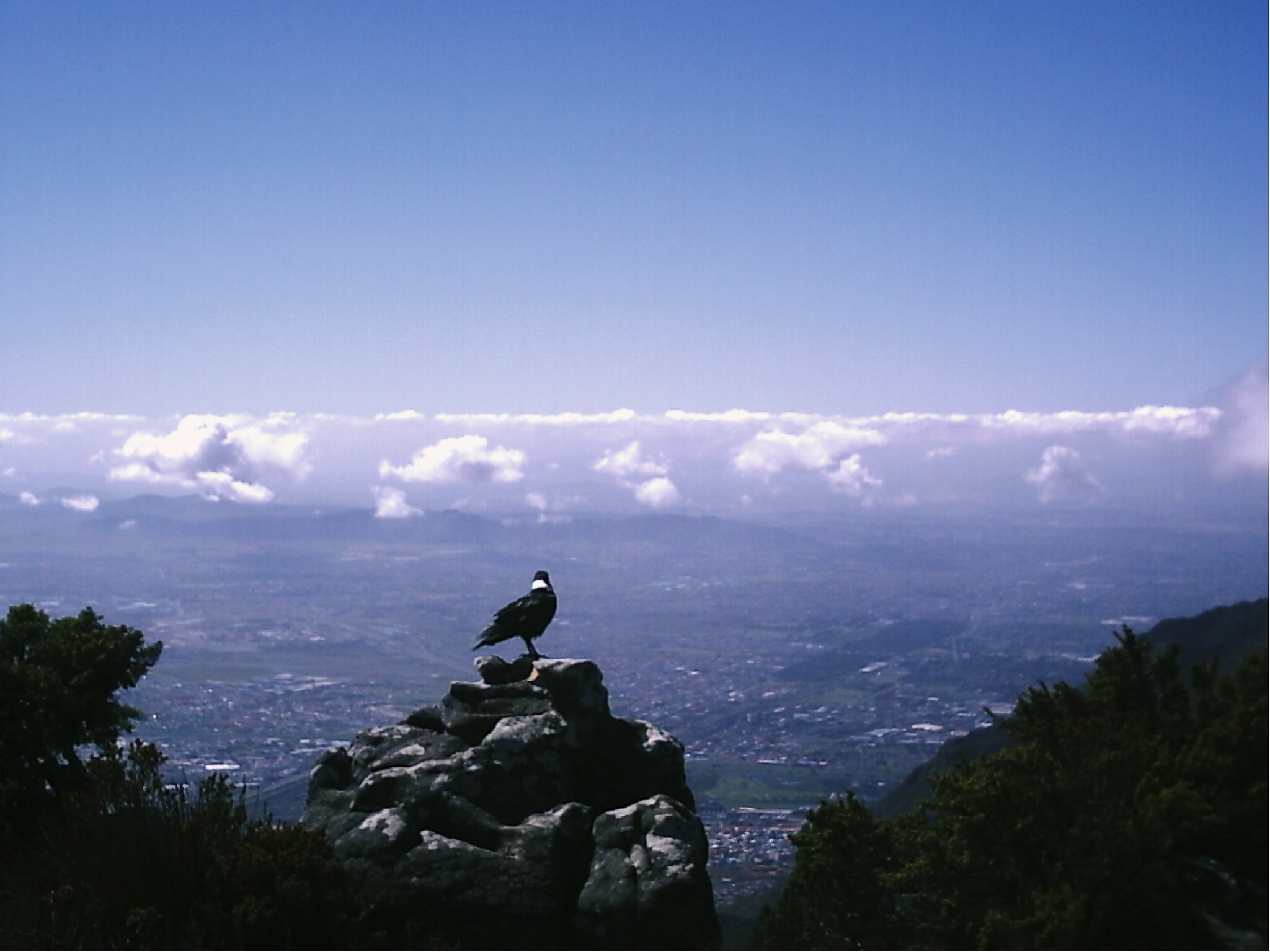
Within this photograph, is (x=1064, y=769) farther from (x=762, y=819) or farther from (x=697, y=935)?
(x=762, y=819)

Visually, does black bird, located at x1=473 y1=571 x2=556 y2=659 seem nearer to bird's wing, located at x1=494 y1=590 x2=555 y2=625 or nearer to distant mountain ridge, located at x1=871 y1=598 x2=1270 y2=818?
bird's wing, located at x1=494 y1=590 x2=555 y2=625

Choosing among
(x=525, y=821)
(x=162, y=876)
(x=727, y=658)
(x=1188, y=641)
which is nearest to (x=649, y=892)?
(x=525, y=821)

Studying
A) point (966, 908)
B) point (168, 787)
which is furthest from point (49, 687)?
point (966, 908)

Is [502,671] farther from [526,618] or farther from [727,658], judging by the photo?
[727,658]

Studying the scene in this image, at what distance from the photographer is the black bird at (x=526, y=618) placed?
1672 centimetres

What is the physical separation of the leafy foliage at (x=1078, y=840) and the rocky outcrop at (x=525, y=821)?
239cm

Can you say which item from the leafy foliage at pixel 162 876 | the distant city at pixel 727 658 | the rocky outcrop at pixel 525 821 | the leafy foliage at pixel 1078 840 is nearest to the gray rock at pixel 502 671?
the rocky outcrop at pixel 525 821

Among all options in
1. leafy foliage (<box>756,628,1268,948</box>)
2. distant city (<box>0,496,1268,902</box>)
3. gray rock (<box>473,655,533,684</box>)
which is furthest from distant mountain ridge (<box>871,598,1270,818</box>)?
gray rock (<box>473,655,533,684</box>)

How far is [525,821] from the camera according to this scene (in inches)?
536

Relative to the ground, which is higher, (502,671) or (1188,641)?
(502,671)

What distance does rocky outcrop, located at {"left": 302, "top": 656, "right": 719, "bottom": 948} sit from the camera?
40.0 feet

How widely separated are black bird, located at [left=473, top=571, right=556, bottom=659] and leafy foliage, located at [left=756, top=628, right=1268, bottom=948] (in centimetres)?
575

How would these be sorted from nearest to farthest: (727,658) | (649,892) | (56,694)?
(649,892) → (56,694) → (727,658)

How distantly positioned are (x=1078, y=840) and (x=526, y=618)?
942 cm
